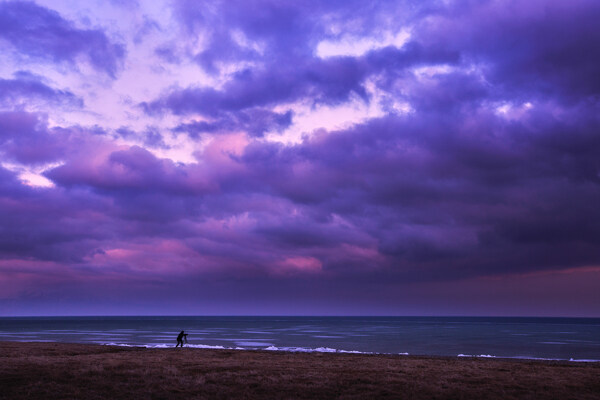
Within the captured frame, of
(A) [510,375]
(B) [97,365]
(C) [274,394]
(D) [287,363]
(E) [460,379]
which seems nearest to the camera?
(C) [274,394]

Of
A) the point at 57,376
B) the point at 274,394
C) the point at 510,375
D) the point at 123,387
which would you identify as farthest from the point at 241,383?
the point at 510,375

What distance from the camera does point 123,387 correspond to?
2331 centimetres

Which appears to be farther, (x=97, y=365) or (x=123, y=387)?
(x=97, y=365)

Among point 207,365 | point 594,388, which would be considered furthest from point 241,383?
point 594,388

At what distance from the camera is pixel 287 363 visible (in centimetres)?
3353

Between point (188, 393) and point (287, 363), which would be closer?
point (188, 393)

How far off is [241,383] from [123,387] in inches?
233

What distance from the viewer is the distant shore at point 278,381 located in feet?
72.3

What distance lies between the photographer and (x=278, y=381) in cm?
2502

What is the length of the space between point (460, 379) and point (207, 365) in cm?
1633

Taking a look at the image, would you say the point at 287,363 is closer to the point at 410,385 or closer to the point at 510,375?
the point at 410,385

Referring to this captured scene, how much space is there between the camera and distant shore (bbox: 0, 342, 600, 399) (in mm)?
22047

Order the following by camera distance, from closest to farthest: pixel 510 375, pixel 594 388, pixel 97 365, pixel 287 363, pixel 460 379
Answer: pixel 594 388
pixel 460 379
pixel 510 375
pixel 97 365
pixel 287 363

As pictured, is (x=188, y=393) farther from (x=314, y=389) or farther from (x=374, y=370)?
(x=374, y=370)
